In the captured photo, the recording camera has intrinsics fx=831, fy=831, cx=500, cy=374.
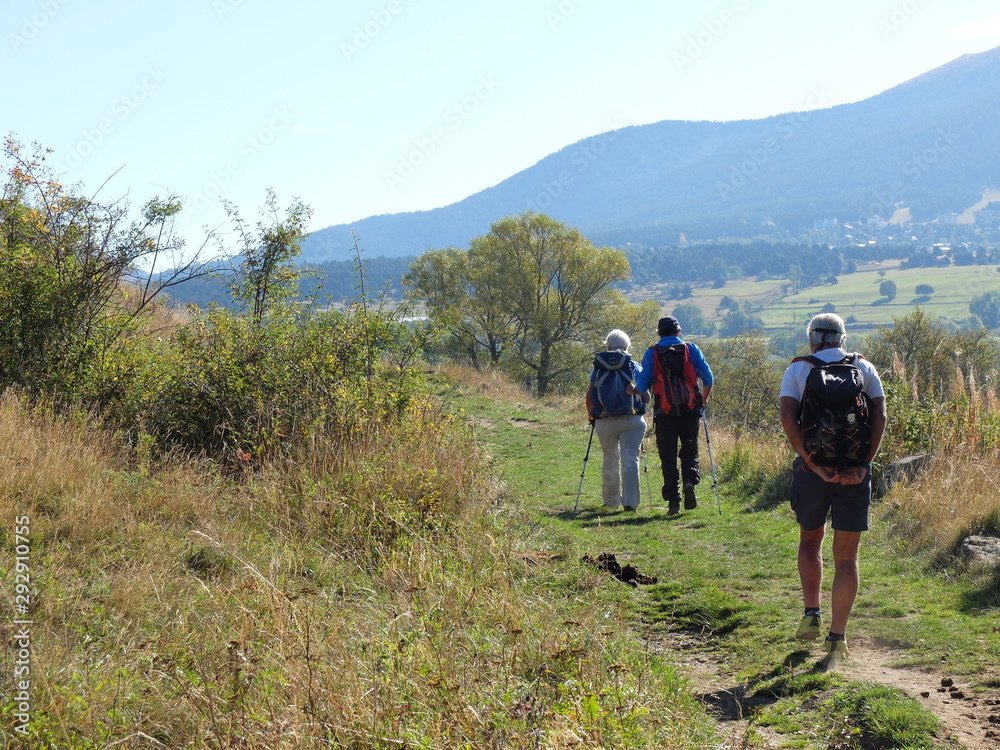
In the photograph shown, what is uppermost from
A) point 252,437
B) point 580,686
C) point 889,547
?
point 252,437

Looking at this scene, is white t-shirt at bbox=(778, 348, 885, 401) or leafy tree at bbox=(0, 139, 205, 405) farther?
leafy tree at bbox=(0, 139, 205, 405)

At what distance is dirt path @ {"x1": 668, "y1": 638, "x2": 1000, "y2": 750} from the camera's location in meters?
3.71

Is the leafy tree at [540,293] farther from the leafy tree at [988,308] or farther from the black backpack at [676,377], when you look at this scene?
the leafy tree at [988,308]

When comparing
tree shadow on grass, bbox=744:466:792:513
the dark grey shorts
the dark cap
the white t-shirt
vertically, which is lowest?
tree shadow on grass, bbox=744:466:792:513

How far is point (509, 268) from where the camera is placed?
43500 mm

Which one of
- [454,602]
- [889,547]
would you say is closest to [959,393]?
[889,547]

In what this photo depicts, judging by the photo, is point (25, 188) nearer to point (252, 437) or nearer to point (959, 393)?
point (252, 437)

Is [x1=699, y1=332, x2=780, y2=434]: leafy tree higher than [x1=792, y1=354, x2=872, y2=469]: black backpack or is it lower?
lower

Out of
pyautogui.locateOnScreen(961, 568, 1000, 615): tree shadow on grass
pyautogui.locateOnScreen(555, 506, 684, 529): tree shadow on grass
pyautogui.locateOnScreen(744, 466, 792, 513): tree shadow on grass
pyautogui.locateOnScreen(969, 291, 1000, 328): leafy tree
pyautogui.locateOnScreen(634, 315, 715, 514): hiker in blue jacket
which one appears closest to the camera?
pyautogui.locateOnScreen(961, 568, 1000, 615): tree shadow on grass

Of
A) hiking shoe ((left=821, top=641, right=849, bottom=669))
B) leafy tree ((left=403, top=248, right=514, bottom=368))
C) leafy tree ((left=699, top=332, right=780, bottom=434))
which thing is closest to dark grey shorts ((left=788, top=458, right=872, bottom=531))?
hiking shoe ((left=821, top=641, right=849, bottom=669))

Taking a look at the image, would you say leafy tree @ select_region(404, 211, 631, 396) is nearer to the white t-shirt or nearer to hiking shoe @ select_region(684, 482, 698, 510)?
hiking shoe @ select_region(684, 482, 698, 510)

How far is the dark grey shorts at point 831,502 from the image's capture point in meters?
4.81

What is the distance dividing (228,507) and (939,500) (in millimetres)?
6137

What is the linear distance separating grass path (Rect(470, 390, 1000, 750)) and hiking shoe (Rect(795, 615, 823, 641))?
7cm
